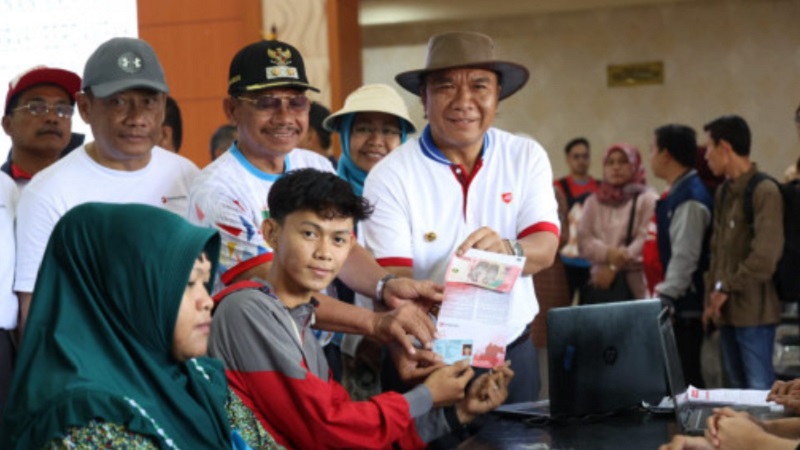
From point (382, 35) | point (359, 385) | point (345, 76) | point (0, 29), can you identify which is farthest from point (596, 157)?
point (359, 385)

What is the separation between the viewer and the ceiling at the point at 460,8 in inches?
461

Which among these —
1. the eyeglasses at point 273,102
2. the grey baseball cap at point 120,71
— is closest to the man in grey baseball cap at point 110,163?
the grey baseball cap at point 120,71

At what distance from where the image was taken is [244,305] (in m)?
2.45

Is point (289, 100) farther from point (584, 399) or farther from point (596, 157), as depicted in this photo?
point (596, 157)

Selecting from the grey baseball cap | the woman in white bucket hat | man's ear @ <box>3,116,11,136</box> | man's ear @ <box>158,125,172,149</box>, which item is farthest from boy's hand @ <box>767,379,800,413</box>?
man's ear @ <box>158,125,172,149</box>

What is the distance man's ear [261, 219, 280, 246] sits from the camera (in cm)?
275

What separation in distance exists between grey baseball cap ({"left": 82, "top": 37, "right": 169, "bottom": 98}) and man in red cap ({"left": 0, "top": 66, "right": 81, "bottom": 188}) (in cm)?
72

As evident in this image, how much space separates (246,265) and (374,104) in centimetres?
129

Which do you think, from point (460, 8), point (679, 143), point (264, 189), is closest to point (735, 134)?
point (679, 143)

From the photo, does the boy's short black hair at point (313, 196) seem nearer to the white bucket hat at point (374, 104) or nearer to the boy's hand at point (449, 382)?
the boy's hand at point (449, 382)

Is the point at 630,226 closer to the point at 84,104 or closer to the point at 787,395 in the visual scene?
the point at 787,395

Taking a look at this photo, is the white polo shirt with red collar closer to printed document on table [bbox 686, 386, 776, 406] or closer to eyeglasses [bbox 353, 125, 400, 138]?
printed document on table [bbox 686, 386, 776, 406]

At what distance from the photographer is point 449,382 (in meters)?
2.76

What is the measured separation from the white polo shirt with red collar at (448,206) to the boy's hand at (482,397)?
32cm
